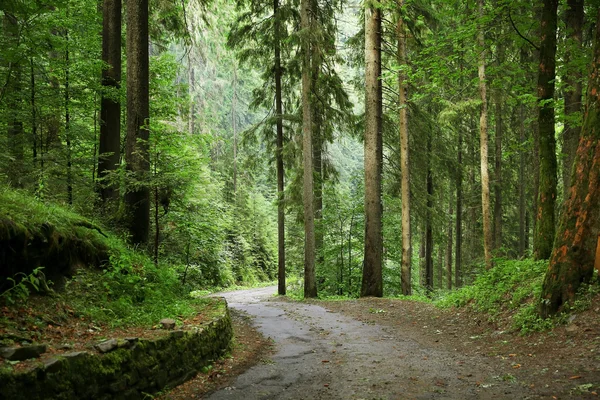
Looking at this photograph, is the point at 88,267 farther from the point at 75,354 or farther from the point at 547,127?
the point at 547,127

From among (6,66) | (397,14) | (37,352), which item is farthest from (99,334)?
(397,14)

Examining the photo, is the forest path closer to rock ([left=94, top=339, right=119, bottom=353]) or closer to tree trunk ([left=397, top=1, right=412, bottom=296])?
rock ([left=94, top=339, right=119, bottom=353])

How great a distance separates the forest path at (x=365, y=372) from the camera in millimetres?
4879

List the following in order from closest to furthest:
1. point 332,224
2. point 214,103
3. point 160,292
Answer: point 160,292 < point 332,224 < point 214,103

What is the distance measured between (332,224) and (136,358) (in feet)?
48.2

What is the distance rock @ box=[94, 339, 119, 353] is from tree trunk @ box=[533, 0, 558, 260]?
28.0ft

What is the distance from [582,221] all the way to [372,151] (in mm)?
7833

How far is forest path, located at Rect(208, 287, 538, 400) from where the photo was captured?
16.0 ft

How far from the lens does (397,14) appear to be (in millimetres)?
13711

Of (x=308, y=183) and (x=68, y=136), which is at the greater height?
(x=68, y=136)

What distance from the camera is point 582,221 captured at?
250 inches

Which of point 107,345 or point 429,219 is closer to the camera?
point 107,345

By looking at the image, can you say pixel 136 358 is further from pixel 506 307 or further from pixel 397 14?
pixel 397 14

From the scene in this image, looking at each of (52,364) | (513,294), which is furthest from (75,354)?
(513,294)
